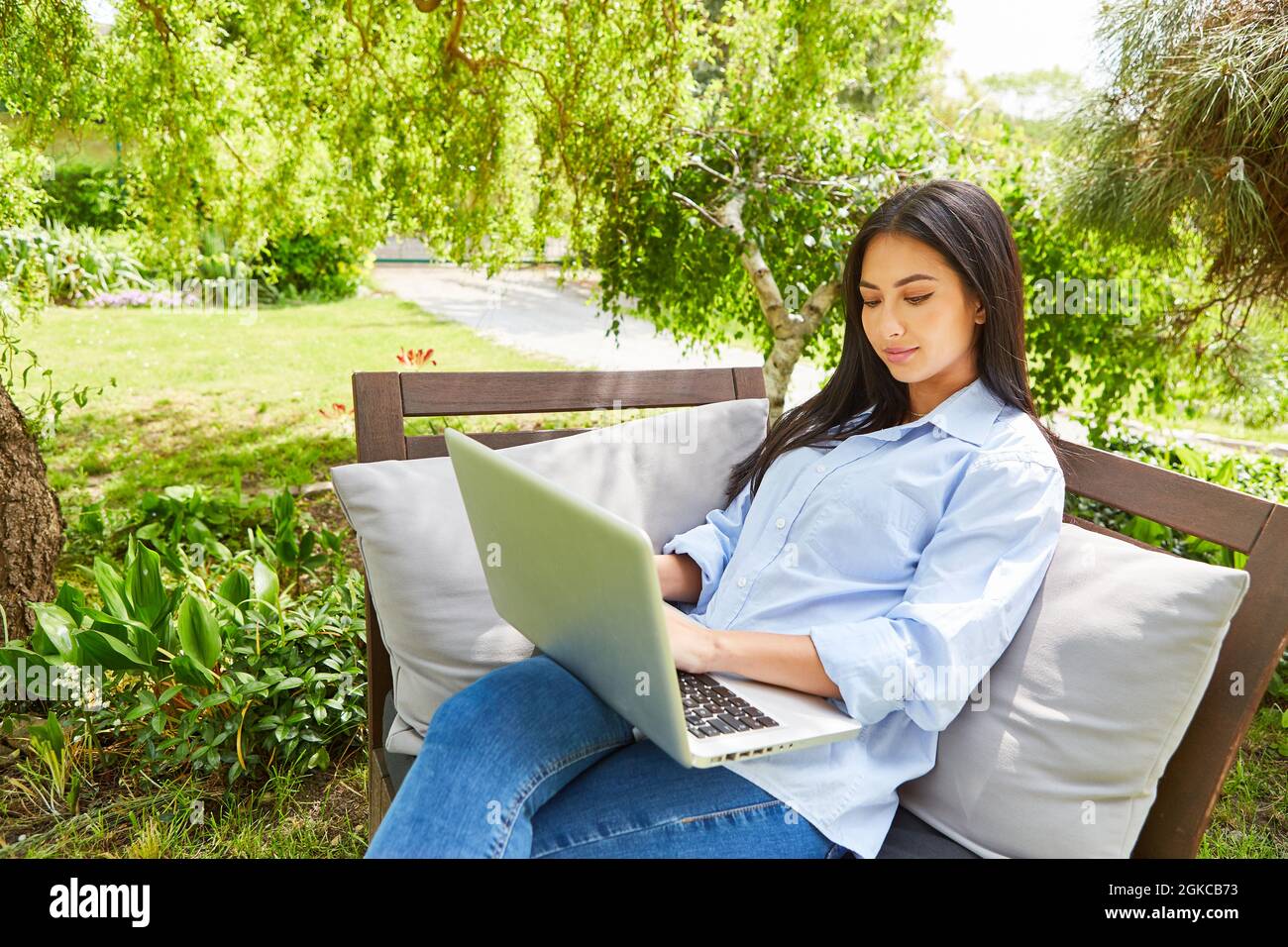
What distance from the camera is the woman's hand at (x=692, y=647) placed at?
1.25 m

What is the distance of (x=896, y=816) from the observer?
1.36 m

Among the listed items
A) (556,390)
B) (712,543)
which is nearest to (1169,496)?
(712,543)

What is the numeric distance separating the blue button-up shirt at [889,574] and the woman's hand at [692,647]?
136 millimetres

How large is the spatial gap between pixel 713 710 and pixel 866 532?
42cm

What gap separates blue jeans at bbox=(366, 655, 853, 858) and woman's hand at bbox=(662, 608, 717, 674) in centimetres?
13

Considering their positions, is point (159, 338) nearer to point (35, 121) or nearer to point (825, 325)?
point (35, 121)

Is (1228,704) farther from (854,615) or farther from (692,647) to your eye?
(692,647)

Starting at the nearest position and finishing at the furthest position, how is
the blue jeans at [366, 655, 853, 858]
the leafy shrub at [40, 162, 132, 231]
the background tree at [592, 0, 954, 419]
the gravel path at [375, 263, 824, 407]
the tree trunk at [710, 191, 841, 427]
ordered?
the blue jeans at [366, 655, 853, 858], the background tree at [592, 0, 954, 419], the tree trunk at [710, 191, 841, 427], the gravel path at [375, 263, 824, 407], the leafy shrub at [40, 162, 132, 231]

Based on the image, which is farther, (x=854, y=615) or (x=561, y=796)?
(x=854, y=615)

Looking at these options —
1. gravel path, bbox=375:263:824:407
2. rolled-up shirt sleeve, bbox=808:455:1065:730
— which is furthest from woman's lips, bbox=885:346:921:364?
gravel path, bbox=375:263:824:407

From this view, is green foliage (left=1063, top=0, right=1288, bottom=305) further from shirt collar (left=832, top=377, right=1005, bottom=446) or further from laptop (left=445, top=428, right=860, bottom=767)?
laptop (left=445, top=428, right=860, bottom=767)

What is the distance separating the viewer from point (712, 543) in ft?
5.55

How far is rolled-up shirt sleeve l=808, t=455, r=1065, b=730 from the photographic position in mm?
1226

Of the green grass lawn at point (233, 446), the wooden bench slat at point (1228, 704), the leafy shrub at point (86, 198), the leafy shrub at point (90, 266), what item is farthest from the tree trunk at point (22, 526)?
the leafy shrub at point (86, 198)
